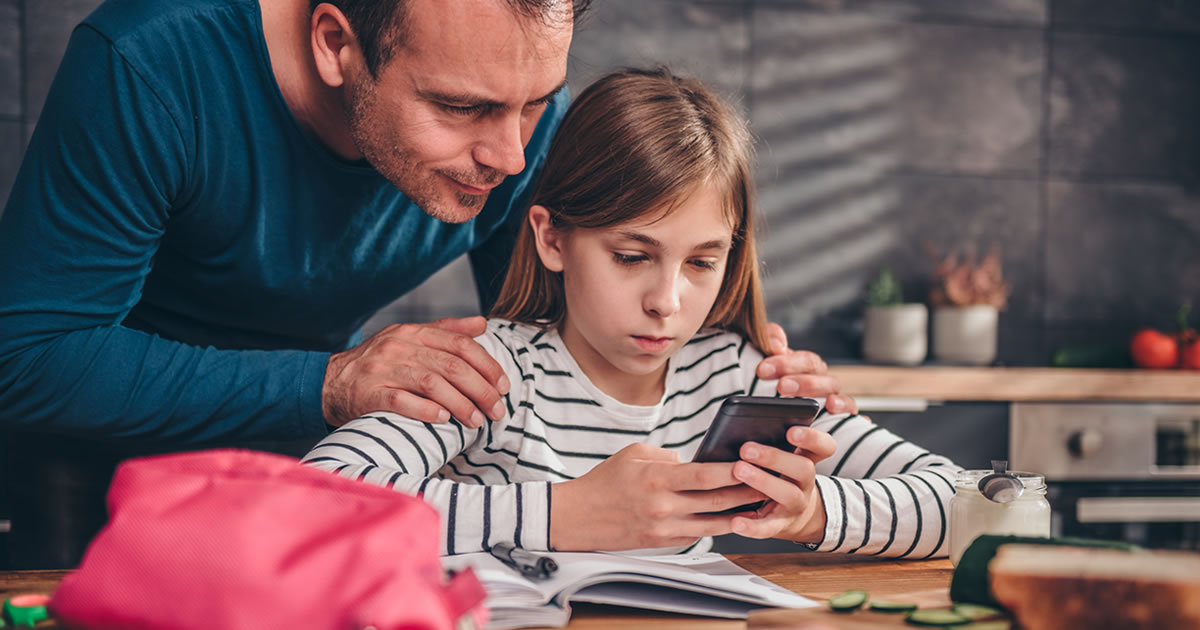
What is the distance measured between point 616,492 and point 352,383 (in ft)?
1.49

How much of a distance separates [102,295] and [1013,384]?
2.08 meters

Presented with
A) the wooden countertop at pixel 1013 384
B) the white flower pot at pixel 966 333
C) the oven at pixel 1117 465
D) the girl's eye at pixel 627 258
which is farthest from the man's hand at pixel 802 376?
the white flower pot at pixel 966 333

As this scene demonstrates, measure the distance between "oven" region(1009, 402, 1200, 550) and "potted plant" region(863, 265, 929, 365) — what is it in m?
0.39

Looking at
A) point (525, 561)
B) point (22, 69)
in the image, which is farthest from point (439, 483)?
point (22, 69)

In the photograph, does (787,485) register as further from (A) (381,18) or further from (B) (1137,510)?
(B) (1137,510)

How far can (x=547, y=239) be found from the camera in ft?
4.22

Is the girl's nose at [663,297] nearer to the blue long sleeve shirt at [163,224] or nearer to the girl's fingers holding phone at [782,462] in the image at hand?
the girl's fingers holding phone at [782,462]

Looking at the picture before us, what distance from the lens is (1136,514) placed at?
248 centimetres

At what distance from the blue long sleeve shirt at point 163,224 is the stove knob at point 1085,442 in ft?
6.23

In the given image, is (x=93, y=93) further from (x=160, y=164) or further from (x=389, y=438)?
(x=389, y=438)

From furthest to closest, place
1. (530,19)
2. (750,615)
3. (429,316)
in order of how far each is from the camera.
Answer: (429,316) → (530,19) → (750,615)

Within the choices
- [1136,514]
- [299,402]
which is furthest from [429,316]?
[1136,514]

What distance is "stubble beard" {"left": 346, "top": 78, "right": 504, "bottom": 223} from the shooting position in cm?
127

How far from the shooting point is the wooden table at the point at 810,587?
0.70 m
